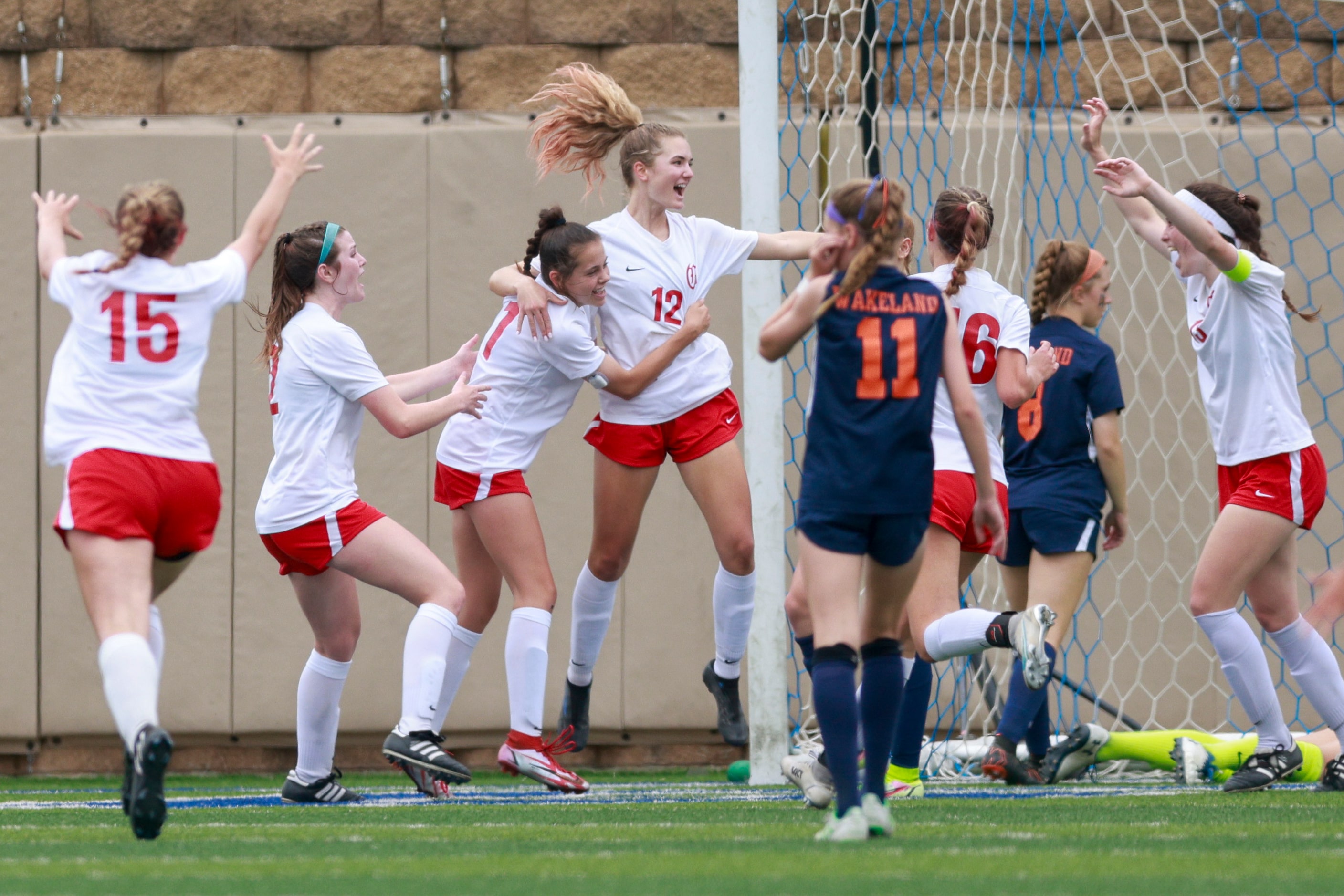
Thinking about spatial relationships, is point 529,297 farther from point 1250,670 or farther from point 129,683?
point 1250,670

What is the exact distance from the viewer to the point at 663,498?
7.75 m

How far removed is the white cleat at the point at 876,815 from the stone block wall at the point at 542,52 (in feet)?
16.0

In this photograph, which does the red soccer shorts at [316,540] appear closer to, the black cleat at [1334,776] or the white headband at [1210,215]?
the white headband at [1210,215]

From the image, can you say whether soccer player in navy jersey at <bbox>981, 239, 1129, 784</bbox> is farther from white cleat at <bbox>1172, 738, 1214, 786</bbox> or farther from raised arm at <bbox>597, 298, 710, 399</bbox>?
raised arm at <bbox>597, 298, 710, 399</bbox>

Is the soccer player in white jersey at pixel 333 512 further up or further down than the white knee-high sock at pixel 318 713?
further up

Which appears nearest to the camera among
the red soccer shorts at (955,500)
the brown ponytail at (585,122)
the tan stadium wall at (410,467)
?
the red soccer shorts at (955,500)

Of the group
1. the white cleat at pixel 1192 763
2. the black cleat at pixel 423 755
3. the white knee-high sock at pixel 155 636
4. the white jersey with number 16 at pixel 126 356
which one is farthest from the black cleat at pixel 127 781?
the white cleat at pixel 1192 763

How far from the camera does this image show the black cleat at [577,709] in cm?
572

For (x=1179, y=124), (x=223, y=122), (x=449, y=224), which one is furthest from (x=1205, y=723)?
(x=223, y=122)

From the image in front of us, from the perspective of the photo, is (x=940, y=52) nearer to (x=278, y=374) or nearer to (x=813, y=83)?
(x=813, y=83)

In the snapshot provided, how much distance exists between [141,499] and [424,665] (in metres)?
1.41

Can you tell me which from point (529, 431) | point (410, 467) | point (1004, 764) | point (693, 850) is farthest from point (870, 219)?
point (410, 467)

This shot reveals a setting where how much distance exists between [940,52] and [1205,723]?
136 inches

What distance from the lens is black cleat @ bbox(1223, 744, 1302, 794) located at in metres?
5.25
